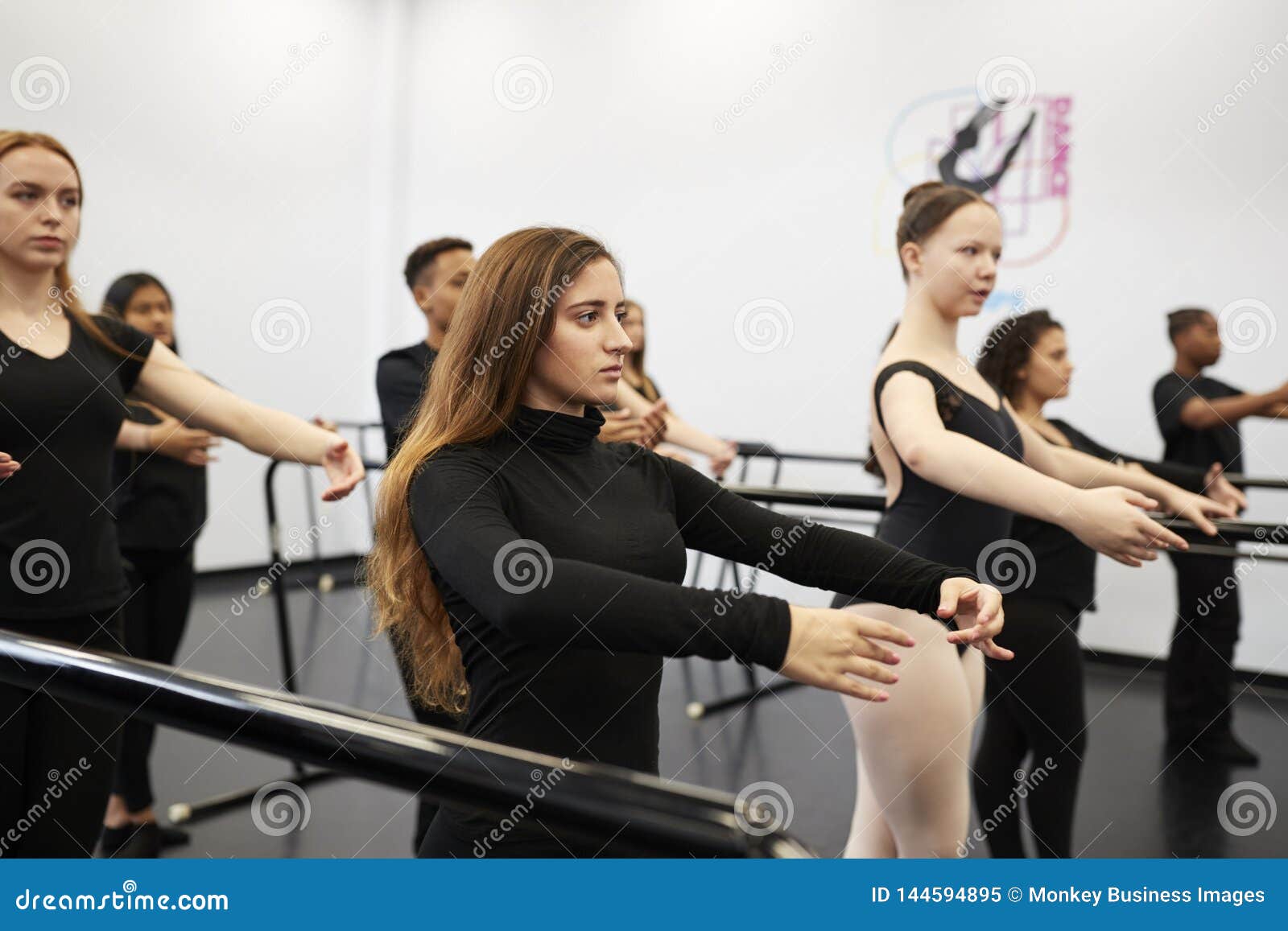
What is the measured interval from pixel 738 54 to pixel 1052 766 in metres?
4.50

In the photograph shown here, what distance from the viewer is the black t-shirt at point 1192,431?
372 centimetres

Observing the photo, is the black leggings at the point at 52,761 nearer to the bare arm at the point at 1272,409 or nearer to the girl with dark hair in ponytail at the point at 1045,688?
the girl with dark hair in ponytail at the point at 1045,688

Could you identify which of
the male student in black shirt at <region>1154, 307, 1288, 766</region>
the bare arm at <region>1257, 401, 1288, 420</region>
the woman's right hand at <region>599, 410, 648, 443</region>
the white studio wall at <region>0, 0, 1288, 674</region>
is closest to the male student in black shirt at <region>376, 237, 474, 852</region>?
the woman's right hand at <region>599, 410, 648, 443</region>

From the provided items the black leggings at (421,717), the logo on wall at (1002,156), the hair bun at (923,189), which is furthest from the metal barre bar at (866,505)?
the logo on wall at (1002,156)

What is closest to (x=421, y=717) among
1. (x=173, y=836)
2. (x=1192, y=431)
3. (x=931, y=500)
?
(x=173, y=836)

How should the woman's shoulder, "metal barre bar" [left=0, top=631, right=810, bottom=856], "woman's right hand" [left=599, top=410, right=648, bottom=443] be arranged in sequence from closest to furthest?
"metal barre bar" [left=0, top=631, right=810, bottom=856], the woman's shoulder, "woman's right hand" [left=599, top=410, right=648, bottom=443]

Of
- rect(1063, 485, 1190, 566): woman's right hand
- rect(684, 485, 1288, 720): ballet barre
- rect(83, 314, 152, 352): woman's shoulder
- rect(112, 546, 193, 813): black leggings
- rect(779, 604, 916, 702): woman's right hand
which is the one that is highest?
rect(684, 485, 1288, 720): ballet barre

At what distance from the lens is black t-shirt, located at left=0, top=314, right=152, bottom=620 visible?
5.60 ft

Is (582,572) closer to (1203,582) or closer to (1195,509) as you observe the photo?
(1195,509)

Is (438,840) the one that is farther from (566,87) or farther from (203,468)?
(566,87)

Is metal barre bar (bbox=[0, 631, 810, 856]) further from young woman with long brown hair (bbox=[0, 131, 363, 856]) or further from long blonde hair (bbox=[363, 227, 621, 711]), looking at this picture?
young woman with long brown hair (bbox=[0, 131, 363, 856])

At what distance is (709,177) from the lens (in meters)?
5.82

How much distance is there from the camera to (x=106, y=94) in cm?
544

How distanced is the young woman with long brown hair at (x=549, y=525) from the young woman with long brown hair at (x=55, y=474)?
0.44 meters
